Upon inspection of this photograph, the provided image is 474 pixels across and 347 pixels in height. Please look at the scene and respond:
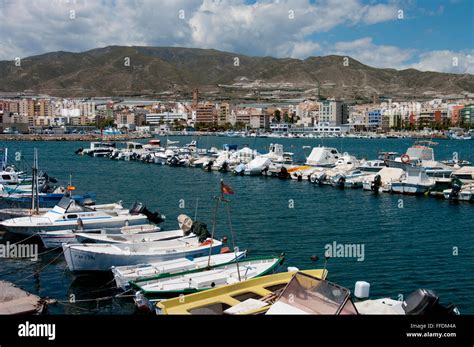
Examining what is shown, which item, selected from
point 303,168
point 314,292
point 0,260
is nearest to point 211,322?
point 314,292

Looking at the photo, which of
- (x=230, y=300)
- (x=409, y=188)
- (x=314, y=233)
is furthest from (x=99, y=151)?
(x=230, y=300)

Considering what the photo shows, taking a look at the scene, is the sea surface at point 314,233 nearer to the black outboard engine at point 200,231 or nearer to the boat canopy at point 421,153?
the black outboard engine at point 200,231

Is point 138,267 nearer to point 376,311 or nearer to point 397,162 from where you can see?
point 376,311

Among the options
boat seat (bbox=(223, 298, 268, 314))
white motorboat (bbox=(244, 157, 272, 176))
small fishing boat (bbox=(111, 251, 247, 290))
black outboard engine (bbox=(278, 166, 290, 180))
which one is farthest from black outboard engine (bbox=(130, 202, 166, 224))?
white motorboat (bbox=(244, 157, 272, 176))

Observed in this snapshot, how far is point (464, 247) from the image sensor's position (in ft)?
47.1

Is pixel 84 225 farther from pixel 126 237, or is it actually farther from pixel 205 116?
pixel 205 116

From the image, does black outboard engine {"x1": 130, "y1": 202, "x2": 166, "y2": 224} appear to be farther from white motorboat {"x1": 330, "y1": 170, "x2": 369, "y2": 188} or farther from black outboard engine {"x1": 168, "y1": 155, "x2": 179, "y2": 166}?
black outboard engine {"x1": 168, "y1": 155, "x2": 179, "y2": 166}

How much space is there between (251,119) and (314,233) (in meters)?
118

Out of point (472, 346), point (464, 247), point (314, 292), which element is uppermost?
point (472, 346)

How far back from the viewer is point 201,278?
9.41 m

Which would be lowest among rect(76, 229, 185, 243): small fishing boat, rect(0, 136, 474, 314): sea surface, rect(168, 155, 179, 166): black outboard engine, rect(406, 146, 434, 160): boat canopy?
rect(0, 136, 474, 314): sea surface

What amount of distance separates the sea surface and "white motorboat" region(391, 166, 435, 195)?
0.62 meters

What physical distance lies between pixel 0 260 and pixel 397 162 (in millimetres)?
25161

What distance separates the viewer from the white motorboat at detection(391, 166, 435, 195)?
2417 centimetres
